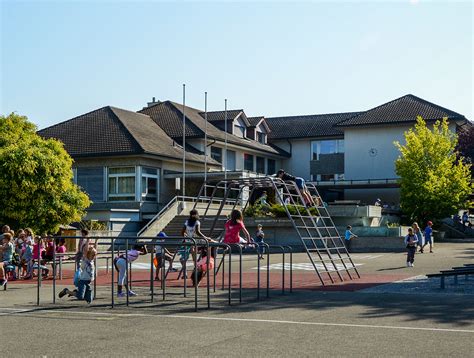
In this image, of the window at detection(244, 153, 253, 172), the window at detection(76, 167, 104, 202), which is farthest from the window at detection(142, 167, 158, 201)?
the window at detection(244, 153, 253, 172)

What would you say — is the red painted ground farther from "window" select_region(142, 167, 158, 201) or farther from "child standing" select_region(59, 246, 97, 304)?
"window" select_region(142, 167, 158, 201)

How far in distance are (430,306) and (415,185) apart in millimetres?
36301

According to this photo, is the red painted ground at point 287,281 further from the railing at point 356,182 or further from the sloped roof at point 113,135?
the railing at point 356,182

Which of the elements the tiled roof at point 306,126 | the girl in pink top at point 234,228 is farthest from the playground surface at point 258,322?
the tiled roof at point 306,126

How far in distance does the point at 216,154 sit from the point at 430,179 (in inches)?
695

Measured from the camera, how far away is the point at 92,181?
52.1m

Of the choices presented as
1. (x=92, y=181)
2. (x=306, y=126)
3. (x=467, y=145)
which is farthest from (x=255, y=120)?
(x=92, y=181)

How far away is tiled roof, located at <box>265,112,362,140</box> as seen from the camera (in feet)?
222

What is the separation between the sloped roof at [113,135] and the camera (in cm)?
5109

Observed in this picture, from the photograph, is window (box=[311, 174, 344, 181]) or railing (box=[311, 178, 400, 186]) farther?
window (box=[311, 174, 344, 181])

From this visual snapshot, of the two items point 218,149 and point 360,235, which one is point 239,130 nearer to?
point 218,149

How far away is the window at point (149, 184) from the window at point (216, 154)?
8.01 metres

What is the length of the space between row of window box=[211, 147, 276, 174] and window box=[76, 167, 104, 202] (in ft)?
34.3

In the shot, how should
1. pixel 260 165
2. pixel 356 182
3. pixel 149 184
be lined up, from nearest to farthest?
pixel 149 184
pixel 356 182
pixel 260 165
